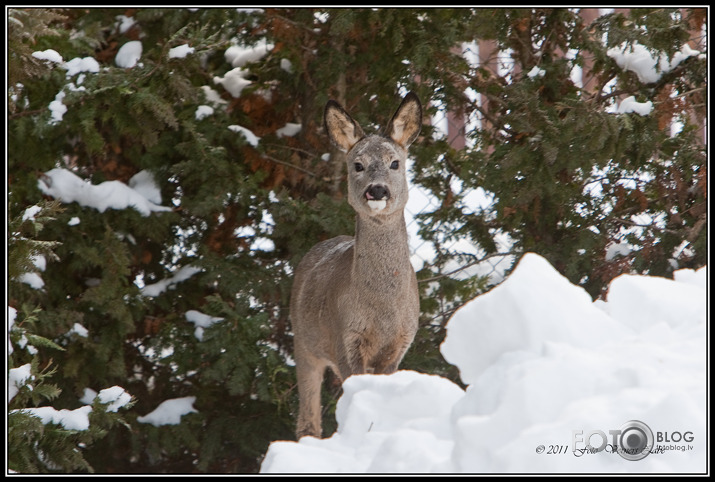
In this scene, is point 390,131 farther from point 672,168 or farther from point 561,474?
point 561,474

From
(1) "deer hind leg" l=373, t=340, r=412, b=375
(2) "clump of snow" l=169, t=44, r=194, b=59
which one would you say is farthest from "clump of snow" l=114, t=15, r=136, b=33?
(1) "deer hind leg" l=373, t=340, r=412, b=375

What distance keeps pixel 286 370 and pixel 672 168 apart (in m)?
2.79

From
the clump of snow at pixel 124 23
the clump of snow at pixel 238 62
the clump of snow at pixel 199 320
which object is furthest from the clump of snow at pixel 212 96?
the clump of snow at pixel 199 320

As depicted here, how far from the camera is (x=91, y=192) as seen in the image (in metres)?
5.95

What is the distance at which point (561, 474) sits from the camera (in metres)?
2.29

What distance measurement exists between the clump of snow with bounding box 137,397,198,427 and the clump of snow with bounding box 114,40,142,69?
7.48 feet

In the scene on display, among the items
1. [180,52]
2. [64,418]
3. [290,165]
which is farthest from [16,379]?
[290,165]

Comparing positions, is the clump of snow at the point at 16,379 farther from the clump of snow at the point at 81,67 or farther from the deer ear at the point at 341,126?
the clump of snow at the point at 81,67

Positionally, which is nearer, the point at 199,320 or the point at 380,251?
the point at 380,251

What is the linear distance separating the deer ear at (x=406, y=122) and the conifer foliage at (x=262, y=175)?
1.07m

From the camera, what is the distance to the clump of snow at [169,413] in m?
6.00

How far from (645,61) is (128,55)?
10.9 feet

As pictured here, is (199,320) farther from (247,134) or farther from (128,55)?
(128,55)

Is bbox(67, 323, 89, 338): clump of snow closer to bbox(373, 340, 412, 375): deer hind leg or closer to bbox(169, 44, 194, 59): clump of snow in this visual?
bbox(169, 44, 194, 59): clump of snow
